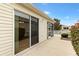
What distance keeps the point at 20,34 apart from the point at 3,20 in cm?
239

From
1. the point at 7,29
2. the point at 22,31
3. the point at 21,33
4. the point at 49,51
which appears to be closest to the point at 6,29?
the point at 7,29

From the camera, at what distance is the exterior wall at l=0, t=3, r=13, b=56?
6.01 metres

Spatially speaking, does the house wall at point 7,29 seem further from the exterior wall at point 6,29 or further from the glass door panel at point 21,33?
the glass door panel at point 21,33

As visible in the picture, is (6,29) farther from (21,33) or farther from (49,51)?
(49,51)

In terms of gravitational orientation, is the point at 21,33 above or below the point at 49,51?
above

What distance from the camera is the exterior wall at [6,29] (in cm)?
601

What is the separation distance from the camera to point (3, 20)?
6078 millimetres

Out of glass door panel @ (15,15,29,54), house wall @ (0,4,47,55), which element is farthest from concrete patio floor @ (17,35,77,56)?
house wall @ (0,4,47,55)

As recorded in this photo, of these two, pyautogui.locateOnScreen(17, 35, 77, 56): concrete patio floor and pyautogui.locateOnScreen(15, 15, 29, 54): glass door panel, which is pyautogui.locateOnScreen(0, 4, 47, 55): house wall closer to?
pyautogui.locateOnScreen(15, 15, 29, 54): glass door panel

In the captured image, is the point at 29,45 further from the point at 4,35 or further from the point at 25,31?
the point at 4,35

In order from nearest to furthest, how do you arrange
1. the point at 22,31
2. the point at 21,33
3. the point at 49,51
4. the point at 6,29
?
1. the point at 6,29
2. the point at 21,33
3. the point at 22,31
4. the point at 49,51

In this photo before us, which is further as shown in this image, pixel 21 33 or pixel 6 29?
pixel 21 33

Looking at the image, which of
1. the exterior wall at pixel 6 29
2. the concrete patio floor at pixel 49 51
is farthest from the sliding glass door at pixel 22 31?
the exterior wall at pixel 6 29

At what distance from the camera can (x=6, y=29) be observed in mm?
6355
